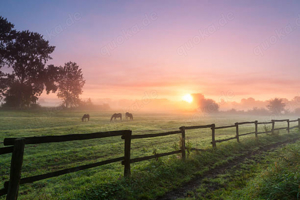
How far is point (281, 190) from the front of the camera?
14.9 ft

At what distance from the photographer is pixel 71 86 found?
65.5 meters

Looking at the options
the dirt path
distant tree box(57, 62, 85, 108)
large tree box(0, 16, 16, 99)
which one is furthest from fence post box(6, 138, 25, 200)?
distant tree box(57, 62, 85, 108)

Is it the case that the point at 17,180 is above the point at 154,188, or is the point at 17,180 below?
above

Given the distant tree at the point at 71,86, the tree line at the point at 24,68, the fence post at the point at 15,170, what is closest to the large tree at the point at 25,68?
the tree line at the point at 24,68

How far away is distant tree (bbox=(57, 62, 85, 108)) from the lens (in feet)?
208

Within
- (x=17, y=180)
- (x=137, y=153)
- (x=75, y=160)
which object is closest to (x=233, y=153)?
(x=137, y=153)

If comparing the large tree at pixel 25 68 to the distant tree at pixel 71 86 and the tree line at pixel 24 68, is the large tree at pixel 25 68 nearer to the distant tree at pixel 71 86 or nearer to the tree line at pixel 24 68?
the tree line at pixel 24 68

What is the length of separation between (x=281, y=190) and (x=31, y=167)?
10528 millimetres

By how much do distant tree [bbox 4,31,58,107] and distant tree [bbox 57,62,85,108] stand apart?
1750 centimetres

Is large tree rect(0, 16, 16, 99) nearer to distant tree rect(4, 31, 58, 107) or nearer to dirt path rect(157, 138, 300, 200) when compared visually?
distant tree rect(4, 31, 58, 107)

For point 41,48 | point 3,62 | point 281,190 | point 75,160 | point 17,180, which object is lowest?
point 75,160

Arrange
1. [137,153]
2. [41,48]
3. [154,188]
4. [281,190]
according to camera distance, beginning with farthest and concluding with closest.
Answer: [41,48]
[137,153]
[154,188]
[281,190]

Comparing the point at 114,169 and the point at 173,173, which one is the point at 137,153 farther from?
the point at 173,173

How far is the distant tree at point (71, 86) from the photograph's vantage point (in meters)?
63.4
